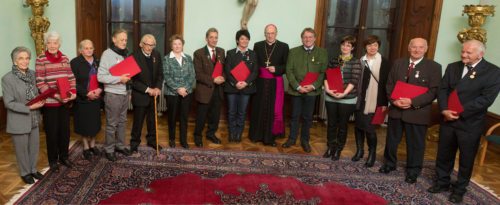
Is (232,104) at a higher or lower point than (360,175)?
higher

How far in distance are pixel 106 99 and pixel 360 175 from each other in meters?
2.64

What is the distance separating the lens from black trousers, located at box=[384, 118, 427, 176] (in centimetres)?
351

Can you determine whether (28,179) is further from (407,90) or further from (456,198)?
(456,198)

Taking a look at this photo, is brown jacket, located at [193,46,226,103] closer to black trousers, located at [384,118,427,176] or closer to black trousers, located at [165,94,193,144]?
black trousers, located at [165,94,193,144]

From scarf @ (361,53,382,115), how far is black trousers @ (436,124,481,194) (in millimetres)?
690

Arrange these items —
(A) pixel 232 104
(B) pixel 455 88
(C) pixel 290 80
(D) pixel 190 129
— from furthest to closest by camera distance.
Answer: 1. (D) pixel 190 129
2. (A) pixel 232 104
3. (C) pixel 290 80
4. (B) pixel 455 88

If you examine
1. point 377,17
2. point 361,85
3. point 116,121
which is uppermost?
point 377,17

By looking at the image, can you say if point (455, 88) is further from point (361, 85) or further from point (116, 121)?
point (116, 121)

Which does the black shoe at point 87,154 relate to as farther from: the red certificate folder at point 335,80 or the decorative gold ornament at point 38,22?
the red certificate folder at point 335,80

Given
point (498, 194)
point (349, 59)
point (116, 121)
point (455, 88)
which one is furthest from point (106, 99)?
point (498, 194)

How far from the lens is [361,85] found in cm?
378

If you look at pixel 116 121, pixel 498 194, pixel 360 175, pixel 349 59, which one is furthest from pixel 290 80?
pixel 498 194

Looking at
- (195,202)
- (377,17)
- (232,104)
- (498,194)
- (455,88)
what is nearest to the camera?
(195,202)

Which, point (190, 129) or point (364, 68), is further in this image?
point (190, 129)
